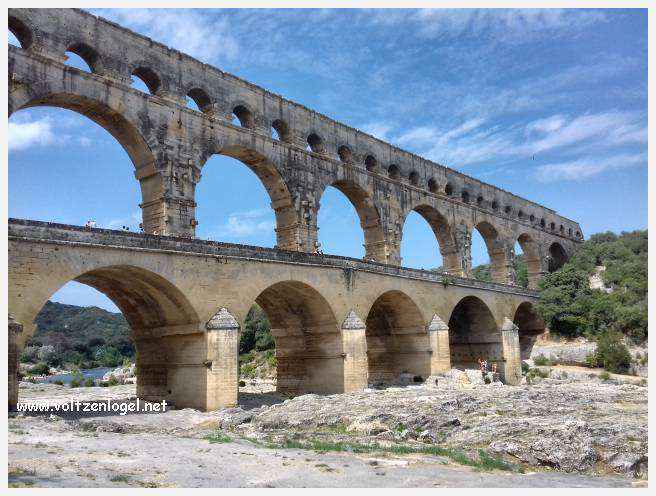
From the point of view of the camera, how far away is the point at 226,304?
1930cm

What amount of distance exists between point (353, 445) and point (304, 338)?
1162 cm

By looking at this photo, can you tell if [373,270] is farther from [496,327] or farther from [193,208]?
[496,327]

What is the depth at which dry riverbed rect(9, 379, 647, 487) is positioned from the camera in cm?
945

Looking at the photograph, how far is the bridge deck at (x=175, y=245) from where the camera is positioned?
15.2 metres

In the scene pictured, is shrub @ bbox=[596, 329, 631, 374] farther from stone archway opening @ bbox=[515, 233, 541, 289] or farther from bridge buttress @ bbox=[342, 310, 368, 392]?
bridge buttress @ bbox=[342, 310, 368, 392]

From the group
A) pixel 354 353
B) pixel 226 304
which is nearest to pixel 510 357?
pixel 354 353

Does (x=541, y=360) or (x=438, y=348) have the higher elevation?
(x=438, y=348)

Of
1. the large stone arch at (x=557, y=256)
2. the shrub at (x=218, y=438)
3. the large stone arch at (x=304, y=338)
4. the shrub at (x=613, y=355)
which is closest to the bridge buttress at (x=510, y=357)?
the shrub at (x=613, y=355)

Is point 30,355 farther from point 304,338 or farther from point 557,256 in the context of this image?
→ point 557,256

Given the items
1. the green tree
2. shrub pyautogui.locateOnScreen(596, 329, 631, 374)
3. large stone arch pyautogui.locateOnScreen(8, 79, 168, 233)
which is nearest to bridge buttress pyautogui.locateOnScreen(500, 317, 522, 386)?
shrub pyautogui.locateOnScreen(596, 329, 631, 374)

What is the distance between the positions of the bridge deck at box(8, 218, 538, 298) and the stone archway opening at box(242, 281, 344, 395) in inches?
53.8

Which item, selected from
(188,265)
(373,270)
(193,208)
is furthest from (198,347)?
(373,270)

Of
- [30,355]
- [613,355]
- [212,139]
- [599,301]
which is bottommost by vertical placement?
[30,355]

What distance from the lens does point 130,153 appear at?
2094cm
